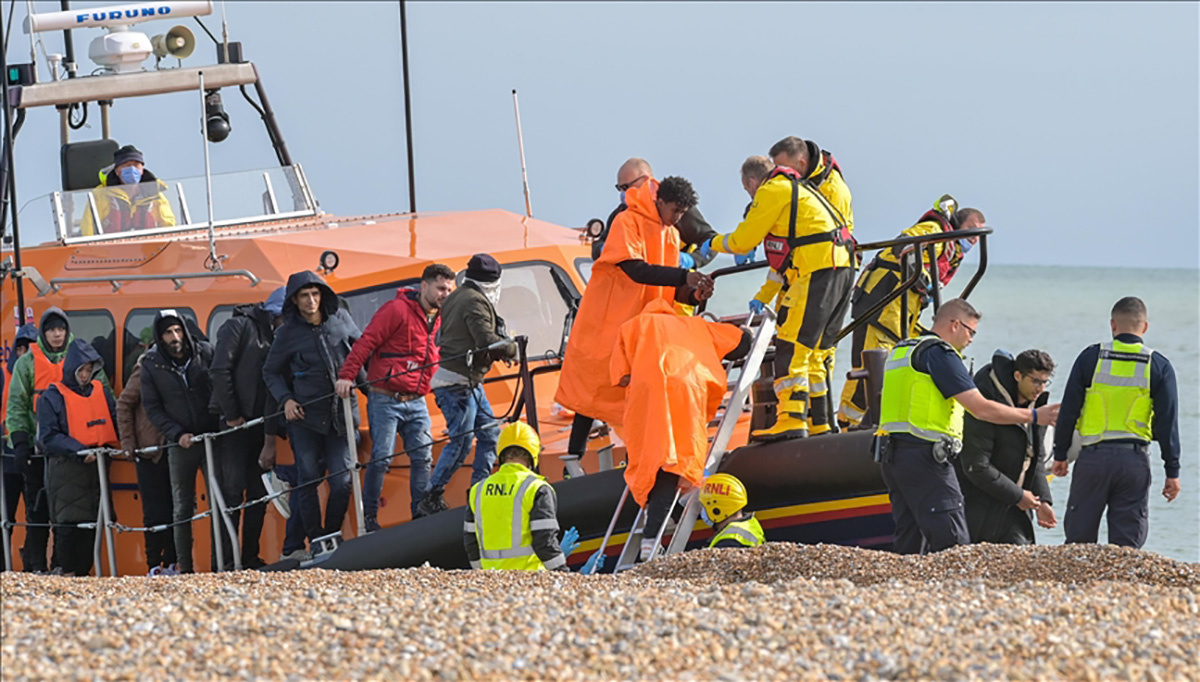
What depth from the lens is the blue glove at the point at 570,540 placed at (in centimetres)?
684

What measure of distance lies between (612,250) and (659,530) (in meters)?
1.21

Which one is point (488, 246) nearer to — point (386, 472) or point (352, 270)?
point (352, 270)

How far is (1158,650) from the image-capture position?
13.3 ft

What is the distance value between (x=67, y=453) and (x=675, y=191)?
3.49 metres

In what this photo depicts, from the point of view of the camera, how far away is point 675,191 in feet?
22.1

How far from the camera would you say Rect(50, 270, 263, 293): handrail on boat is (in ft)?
26.6

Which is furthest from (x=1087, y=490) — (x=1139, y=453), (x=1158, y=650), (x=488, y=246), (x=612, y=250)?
(x=488, y=246)

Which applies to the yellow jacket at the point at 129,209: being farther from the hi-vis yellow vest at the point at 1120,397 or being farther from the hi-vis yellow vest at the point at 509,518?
the hi-vis yellow vest at the point at 1120,397

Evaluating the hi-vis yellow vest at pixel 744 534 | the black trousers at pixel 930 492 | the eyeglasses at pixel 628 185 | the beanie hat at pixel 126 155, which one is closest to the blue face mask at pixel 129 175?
the beanie hat at pixel 126 155

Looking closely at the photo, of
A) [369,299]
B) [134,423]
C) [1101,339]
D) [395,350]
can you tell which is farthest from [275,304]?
[1101,339]

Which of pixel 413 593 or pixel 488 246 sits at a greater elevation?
pixel 488 246

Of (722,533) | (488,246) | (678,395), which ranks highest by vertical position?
(488,246)

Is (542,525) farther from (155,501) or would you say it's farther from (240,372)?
(155,501)

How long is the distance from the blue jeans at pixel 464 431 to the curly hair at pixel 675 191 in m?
1.30
